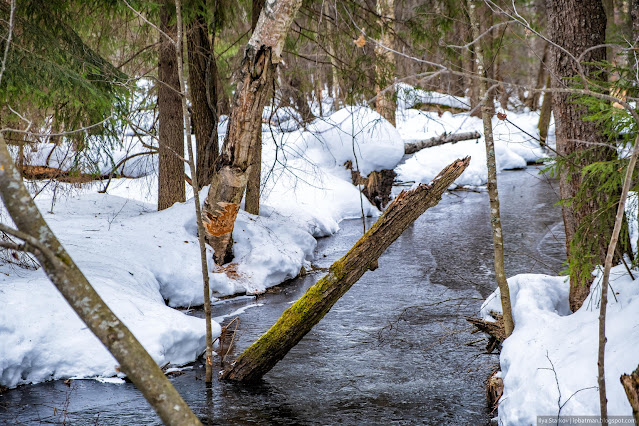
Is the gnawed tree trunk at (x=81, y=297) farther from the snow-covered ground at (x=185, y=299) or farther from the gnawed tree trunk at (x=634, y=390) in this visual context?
the snow-covered ground at (x=185, y=299)

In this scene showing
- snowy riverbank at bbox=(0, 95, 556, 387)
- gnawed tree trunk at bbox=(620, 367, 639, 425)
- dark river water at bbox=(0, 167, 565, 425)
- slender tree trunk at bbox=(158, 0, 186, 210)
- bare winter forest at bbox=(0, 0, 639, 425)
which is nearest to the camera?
gnawed tree trunk at bbox=(620, 367, 639, 425)

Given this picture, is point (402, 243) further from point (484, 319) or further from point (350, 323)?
point (484, 319)

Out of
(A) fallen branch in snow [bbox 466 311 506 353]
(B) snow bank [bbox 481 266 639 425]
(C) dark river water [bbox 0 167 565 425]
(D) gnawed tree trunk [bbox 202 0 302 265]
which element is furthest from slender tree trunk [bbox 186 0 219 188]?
(B) snow bank [bbox 481 266 639 425]

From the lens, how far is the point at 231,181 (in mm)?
8438

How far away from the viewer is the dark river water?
480cm

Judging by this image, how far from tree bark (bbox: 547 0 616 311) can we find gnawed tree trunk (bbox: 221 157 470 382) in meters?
0.91

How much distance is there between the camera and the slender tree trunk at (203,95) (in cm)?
1007

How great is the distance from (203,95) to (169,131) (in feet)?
3.21

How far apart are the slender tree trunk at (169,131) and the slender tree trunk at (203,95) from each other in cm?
33

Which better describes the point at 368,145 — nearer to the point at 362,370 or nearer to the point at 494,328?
the point at 362,370

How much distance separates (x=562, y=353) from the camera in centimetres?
414

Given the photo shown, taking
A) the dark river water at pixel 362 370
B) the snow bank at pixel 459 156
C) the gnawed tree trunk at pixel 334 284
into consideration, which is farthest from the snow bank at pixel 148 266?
the snow bank at pixel 459 156

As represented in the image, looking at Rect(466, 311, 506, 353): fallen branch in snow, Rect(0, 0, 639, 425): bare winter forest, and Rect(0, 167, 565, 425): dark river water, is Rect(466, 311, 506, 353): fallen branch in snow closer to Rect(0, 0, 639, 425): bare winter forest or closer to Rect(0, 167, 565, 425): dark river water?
Rect(0, 0, 639, 425): bare winter forest

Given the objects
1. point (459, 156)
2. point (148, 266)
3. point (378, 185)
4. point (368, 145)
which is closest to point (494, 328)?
point (148, 266)
